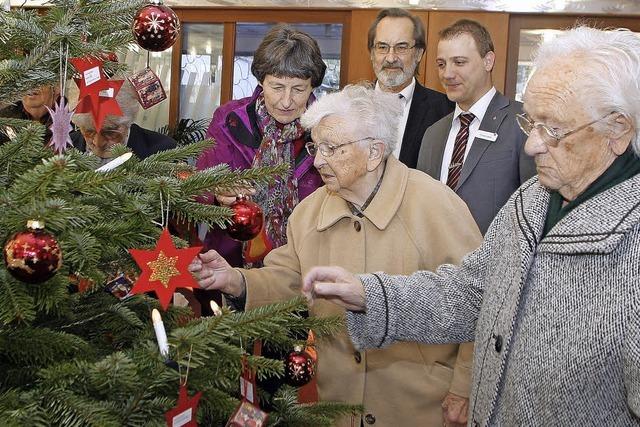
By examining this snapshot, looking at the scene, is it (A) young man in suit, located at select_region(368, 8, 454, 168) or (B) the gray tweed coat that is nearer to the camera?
(B) the gray tweed coat

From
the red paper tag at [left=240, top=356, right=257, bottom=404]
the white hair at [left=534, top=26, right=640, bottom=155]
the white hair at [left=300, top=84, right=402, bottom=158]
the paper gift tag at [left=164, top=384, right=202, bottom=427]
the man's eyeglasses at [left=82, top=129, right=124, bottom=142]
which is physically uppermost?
the white hair at [left=534, top=26, right=640, bottom=155]

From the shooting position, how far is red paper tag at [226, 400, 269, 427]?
163 centimetres

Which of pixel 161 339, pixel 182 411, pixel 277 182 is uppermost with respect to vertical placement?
pixel 277 182

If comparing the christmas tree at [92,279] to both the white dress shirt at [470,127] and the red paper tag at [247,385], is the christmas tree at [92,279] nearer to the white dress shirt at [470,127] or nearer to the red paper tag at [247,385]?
the red paper tag at [247,385]

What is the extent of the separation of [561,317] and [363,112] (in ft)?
4.10

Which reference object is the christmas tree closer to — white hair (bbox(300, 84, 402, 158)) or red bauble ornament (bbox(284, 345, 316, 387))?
red bauble ornament (bbox(284, 345, 316, 387))

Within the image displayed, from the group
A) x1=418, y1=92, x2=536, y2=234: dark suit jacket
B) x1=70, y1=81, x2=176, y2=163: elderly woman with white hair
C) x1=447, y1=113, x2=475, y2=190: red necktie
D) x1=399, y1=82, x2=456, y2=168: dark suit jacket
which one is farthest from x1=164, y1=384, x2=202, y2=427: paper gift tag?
x1=399, y1=82, x2=456, y2=168: dark suit jacket

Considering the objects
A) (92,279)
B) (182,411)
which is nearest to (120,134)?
(92,279)

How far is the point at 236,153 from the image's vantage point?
3445 mm

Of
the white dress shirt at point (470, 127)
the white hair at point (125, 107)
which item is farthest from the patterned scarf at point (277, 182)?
the white dress shirt at point (470, 127)

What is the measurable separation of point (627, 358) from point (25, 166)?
1.17 m

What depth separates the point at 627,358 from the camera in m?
1.56

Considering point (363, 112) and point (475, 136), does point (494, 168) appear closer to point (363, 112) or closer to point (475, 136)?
point (475, 136)

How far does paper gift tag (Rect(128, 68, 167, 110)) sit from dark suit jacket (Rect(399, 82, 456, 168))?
5.63 feet
